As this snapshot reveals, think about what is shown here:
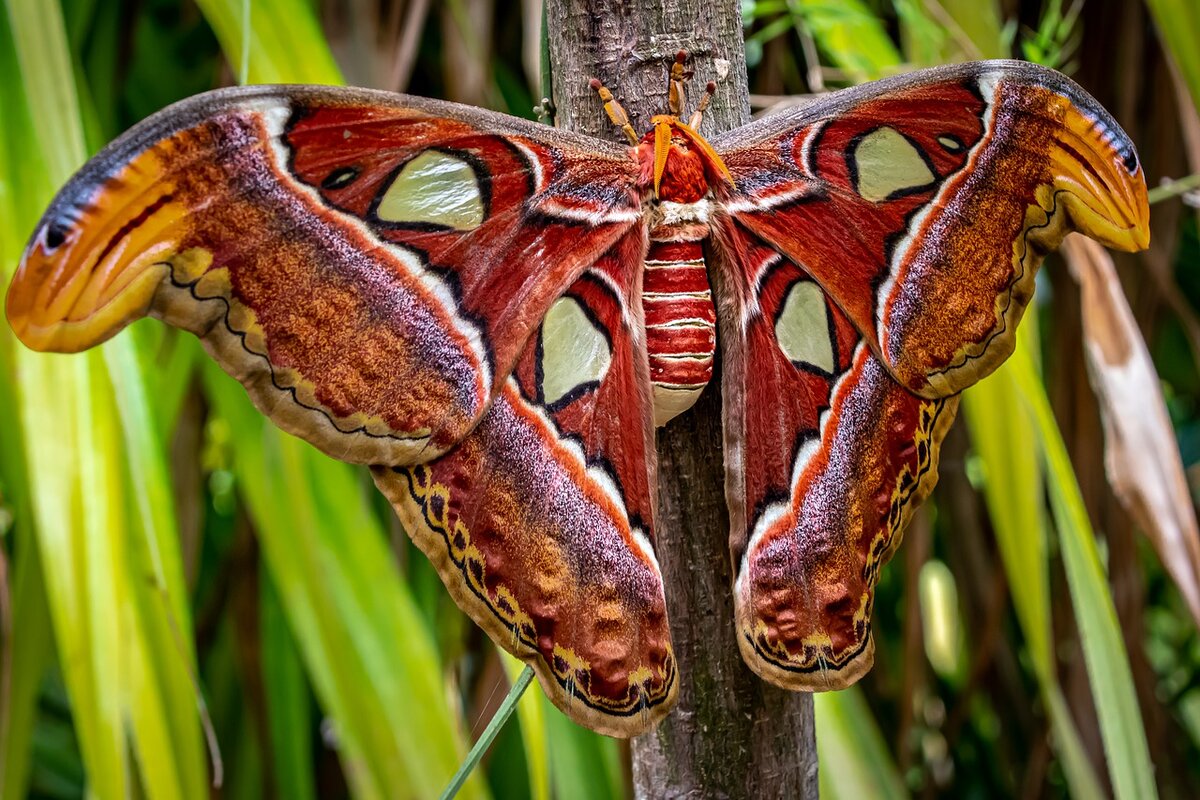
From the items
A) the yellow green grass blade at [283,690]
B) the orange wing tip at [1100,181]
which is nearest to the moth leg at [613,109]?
the orange wing tip at [1100,181]

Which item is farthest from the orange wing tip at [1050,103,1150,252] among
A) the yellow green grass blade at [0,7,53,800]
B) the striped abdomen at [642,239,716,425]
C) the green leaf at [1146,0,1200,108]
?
the yellow green grass blade at [0,7,53,800]

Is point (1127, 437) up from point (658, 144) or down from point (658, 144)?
down

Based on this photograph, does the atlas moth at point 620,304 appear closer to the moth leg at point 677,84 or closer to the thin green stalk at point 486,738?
the moth leg at point 677,84

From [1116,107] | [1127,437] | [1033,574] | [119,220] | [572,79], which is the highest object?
[1116,107]

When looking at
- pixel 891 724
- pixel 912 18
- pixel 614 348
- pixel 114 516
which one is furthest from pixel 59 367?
pixel 891 724

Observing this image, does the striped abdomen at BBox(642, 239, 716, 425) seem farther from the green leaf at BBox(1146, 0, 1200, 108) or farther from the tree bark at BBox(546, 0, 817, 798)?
the green leaf at BBox(1146, 0, 1200, 108)

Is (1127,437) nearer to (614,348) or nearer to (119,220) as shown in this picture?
(614,348)

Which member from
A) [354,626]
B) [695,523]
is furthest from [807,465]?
[354,626]
